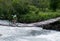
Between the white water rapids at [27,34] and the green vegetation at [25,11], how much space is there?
15.3 ft

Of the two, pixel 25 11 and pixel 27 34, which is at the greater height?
pixel 27 34

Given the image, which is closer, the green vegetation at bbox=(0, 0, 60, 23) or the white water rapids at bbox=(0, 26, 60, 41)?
the white water rapids at bbox=(0, 26, 60, 41)

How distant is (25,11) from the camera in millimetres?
33219

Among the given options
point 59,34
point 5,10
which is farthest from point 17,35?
point 5,10

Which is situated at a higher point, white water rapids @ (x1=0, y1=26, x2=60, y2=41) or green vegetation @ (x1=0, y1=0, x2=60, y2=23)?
white water rapids @ (x1=0, y1=26, x2=60, y2=41)

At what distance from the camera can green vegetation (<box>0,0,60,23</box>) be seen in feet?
98.0

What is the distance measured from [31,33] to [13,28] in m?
3.04

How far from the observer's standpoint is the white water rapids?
20.2 metres

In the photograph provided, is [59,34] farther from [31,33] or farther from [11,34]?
[11,34]

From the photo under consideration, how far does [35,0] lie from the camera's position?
38875 millimetres

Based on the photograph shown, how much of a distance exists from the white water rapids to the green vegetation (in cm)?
466

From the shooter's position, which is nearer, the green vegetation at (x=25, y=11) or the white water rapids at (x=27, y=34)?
the white water rapids at (x=27, y=34)

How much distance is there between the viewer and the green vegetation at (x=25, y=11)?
29.9 metres

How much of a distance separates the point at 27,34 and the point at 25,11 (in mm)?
11647
